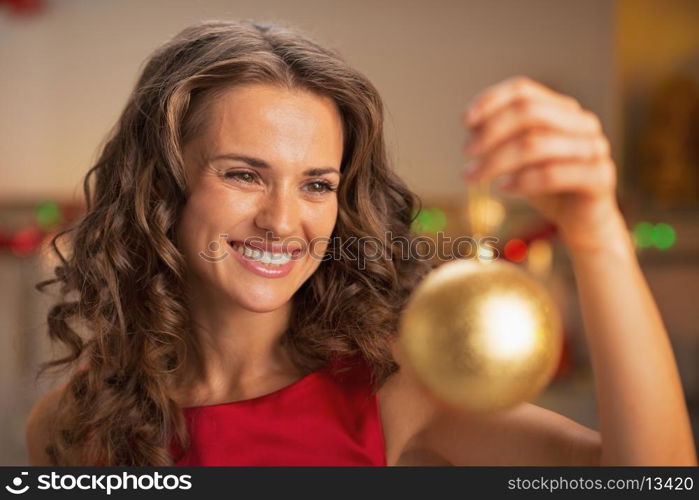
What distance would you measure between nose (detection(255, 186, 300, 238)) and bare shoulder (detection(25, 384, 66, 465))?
0.37 metres

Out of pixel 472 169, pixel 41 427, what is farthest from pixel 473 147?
pixel 41 427

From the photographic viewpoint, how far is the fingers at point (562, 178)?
458mm

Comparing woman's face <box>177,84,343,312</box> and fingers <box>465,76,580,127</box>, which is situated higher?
woman's face <box>177,84,343,312</box>

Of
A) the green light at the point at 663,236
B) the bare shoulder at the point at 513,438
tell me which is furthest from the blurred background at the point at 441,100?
the bare shoulder at the point at 513,438

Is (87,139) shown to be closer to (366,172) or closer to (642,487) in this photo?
(366,172)

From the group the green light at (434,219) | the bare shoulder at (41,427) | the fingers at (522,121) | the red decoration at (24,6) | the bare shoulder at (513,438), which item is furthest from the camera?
the red decoration at (24,6)

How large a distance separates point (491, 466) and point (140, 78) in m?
0.51

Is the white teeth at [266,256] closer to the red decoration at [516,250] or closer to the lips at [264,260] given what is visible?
the lips at [264,260]

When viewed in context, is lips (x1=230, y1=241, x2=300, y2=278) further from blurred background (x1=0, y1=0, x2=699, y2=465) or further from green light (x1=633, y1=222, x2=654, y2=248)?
green light (x1=633, y1=222, x2=654, y2=248)

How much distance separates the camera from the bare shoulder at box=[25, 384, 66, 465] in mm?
982

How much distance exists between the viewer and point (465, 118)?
1.48 feet

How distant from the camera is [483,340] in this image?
49 cm

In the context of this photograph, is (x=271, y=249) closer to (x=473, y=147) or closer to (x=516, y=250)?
(x=473, y=147)

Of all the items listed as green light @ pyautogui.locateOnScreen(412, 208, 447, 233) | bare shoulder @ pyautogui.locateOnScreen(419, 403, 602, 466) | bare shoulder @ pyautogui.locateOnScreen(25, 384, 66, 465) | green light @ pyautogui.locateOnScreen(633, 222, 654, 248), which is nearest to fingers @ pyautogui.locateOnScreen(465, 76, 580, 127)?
bare shoulder @ pyautogui.locateOnScreen(419, 403, 602, 466)
